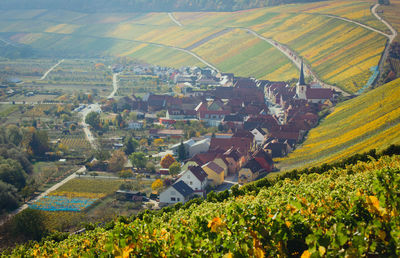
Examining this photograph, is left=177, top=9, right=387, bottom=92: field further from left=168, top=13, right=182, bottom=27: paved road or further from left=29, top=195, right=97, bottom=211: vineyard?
left=29, top=195, right=97, bottom=211: vineyard

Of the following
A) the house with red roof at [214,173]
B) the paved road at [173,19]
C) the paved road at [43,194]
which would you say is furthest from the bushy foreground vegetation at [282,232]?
the paved road at [173,19]

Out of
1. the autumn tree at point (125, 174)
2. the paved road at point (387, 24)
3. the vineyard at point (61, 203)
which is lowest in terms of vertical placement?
the autumn tree at point (125, 174)

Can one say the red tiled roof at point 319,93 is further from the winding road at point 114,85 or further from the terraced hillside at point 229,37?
the winding road at point 114,85

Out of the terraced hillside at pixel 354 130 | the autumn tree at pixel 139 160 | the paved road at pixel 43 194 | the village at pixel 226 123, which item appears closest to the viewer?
the paved road at pixel 43 194

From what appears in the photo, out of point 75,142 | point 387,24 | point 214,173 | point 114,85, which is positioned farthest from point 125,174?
point 387,24

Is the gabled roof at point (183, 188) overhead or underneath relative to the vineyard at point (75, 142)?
overhead

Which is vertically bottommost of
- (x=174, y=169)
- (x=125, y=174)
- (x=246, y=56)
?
(x=246, y=56)

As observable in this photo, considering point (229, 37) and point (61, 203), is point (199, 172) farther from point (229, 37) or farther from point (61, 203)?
point (229, 37)

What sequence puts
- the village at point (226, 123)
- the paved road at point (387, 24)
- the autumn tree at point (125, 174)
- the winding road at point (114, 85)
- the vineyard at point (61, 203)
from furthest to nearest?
the winding road at point (114, 85), the paved road at point (387, 24), the autumn tree at point (125, 174), the village at point (226, 123), the vineyard at point (61, 203)
